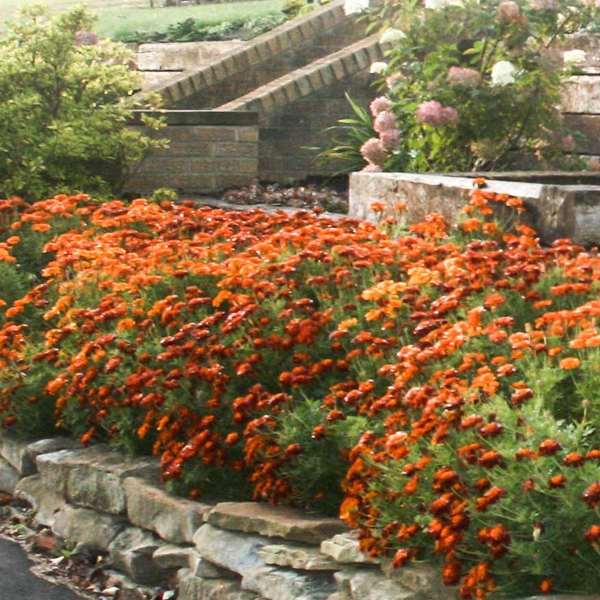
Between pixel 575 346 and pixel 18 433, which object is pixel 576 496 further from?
pixel 18 433

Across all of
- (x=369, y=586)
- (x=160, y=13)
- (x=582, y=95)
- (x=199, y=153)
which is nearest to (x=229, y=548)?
(x=369, y=586)

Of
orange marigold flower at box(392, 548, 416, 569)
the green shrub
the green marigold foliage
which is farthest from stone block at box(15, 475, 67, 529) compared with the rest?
the green shrub

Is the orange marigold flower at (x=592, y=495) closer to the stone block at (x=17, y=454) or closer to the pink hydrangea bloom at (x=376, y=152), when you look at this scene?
the stone block at (x=17, y=454)

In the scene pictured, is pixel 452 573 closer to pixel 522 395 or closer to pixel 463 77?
pixel 522 395

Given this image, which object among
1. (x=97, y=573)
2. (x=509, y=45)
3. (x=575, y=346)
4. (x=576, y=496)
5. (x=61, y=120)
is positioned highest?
(x=509, y=45)

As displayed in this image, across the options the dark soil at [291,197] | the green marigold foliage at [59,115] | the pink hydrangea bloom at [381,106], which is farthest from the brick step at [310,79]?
the pink hydrangea bloom at [381,106]

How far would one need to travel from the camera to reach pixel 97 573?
5.82 m

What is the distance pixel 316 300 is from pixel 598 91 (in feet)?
18.5

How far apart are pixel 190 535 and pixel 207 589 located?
304 millimetres

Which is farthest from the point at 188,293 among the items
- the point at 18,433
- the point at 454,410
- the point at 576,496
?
the point at 576,496

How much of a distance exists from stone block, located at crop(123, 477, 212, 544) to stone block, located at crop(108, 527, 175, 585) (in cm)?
5

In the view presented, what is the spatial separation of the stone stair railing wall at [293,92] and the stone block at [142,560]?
19.9ft

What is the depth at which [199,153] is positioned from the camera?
1157 cm

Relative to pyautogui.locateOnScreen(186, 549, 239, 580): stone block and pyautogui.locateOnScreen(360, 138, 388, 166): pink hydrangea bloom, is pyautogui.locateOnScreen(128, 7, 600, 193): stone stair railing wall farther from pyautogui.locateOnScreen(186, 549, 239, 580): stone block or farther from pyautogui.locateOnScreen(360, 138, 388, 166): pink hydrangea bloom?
pyautogui.locateOnScreen(186, 549, 239, 580): stone block
